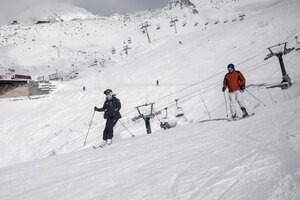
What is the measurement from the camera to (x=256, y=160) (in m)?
2.83

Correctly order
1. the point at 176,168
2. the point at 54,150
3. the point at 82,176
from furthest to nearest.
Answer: the point at 54,150, the point at 82,176, the point at 176,168

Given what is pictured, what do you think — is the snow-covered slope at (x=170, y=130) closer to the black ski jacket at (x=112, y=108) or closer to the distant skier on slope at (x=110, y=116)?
the distant skier on slope at (x=110, y=116)

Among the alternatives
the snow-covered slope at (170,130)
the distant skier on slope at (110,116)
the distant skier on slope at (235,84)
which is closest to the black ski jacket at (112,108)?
the distant skier on slope at (110,116)

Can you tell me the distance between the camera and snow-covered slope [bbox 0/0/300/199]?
2.67 m

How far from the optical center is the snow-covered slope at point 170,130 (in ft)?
8.77

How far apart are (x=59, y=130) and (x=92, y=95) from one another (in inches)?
280

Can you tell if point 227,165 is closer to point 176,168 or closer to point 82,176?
point 176,168

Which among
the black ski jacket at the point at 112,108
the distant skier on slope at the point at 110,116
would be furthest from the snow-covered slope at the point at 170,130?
the black ski jacket at the point at 112,108

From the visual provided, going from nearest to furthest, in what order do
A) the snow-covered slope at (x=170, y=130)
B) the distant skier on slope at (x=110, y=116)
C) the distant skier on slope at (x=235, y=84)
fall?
1. the snow-covered slope at (x=170, y=130)
2. the distant skier on slope at (x=235, y=84)
3. the distant skier on slope at (x=110, y=116)

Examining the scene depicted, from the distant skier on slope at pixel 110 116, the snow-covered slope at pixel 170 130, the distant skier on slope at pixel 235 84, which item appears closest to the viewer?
the snow-covered slope at pixel 170 130

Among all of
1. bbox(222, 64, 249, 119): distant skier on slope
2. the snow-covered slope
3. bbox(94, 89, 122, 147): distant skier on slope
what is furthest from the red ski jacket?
bbox(94, 89, 122, 147): distant skier on slope

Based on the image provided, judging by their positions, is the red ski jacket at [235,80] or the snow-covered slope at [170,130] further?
the red ski jacket at [235,80]

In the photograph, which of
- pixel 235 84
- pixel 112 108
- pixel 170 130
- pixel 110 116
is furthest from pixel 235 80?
pixel 110 116

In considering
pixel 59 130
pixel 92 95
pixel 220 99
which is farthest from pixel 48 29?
pixel 220 99
